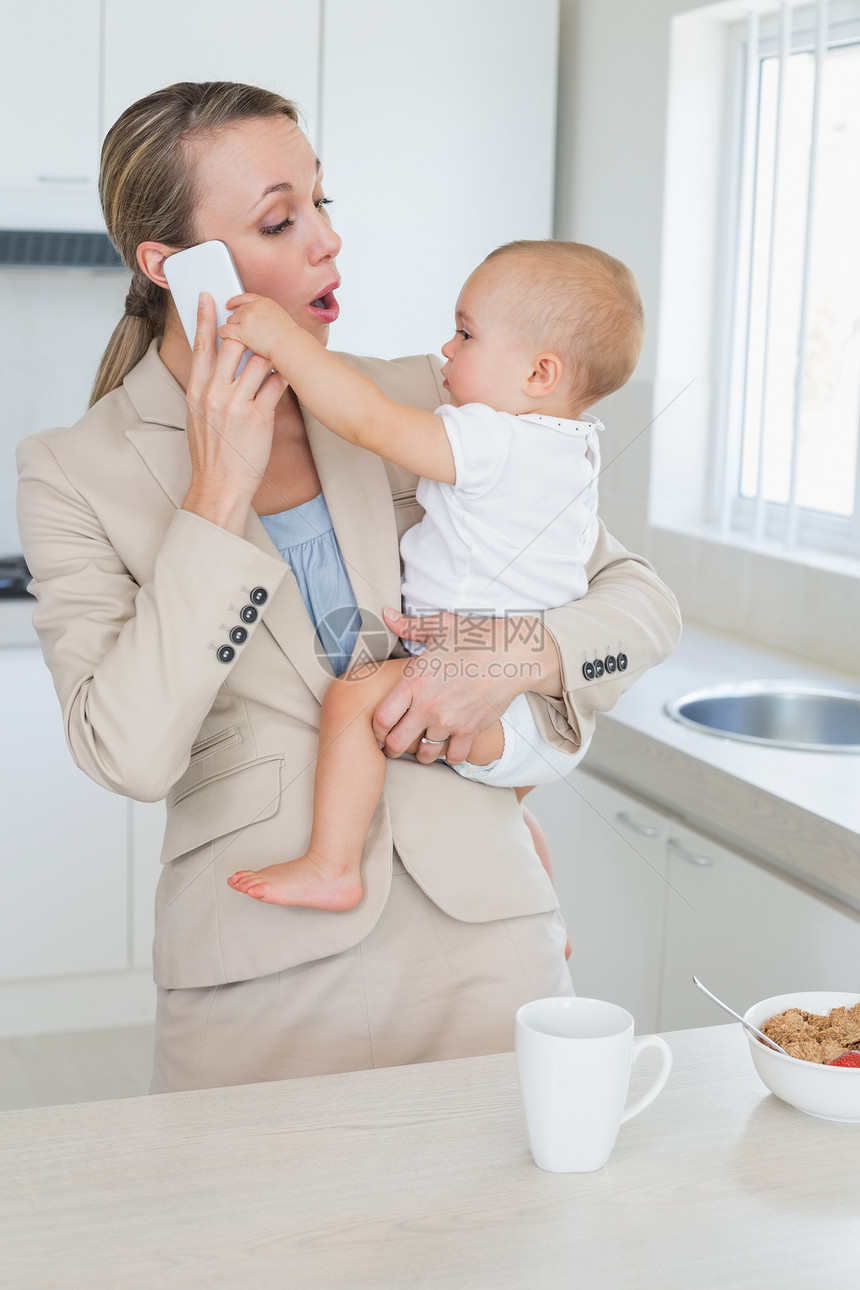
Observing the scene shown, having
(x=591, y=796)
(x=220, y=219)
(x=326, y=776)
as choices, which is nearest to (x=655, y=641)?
(x=326, y=776)

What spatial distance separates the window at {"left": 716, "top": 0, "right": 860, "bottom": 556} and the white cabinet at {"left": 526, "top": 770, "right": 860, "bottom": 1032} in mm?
746

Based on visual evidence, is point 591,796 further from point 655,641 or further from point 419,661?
point 419,661

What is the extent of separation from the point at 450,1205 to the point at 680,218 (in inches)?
91.0

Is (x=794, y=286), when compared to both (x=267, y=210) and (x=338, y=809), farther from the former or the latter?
(x=338, y=809)

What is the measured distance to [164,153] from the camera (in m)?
1.17

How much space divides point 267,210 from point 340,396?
7.9 inches

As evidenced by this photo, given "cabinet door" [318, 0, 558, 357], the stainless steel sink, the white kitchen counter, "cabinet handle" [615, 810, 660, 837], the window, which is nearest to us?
the white kitchen counter

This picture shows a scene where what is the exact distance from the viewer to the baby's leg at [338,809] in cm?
108

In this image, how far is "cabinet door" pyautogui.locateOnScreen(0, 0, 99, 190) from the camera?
2.46 metres

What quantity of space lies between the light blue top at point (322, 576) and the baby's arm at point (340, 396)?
0.37 ft

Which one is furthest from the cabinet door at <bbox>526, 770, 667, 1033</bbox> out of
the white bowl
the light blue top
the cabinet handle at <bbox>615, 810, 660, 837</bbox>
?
the white bowl

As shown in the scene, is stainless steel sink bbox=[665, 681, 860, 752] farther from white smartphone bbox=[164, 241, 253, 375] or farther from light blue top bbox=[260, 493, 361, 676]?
white smartphone bbox=[164, 241, 253, 375]

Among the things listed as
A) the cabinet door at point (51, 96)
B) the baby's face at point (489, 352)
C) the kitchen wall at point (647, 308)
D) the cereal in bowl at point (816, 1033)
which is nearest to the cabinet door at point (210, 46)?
the cabinet door at point (51, 96)

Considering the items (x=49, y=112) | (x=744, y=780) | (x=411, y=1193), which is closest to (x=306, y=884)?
(x=411, y=1193)
